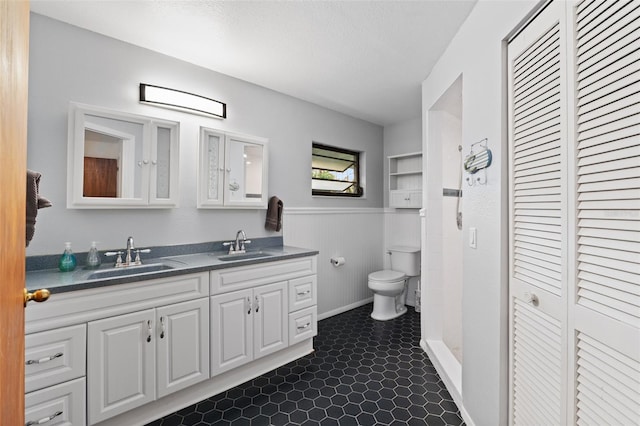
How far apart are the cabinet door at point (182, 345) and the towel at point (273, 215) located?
1.05 metres

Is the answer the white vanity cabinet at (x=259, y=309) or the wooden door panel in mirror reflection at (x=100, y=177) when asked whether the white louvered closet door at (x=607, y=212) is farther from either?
the wooden door panel in mirror reflection at (x=100, y=177)

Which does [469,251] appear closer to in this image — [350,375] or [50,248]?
[350,375]

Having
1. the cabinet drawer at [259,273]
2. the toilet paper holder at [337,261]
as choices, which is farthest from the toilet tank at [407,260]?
the cabinet drawer at [259,273]

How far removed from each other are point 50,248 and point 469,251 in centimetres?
250

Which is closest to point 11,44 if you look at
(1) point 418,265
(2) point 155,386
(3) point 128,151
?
(3) point 128,151

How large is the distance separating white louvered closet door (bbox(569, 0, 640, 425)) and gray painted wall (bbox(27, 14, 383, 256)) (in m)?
2.37

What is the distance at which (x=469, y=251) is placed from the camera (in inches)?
69.7

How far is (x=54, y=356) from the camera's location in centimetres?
147

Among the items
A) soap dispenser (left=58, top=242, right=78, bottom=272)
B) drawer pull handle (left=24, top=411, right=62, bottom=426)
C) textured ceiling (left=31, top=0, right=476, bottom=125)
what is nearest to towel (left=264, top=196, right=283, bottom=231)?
textured ceiling (left=31, top=0, right=476, bottom=125)

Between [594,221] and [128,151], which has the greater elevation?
[128,151]

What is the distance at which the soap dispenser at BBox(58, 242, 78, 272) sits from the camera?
70.9 inches

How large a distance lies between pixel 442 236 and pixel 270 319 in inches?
64.6

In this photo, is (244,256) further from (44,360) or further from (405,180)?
(405,180)

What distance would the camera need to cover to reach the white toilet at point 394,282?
3340mm
